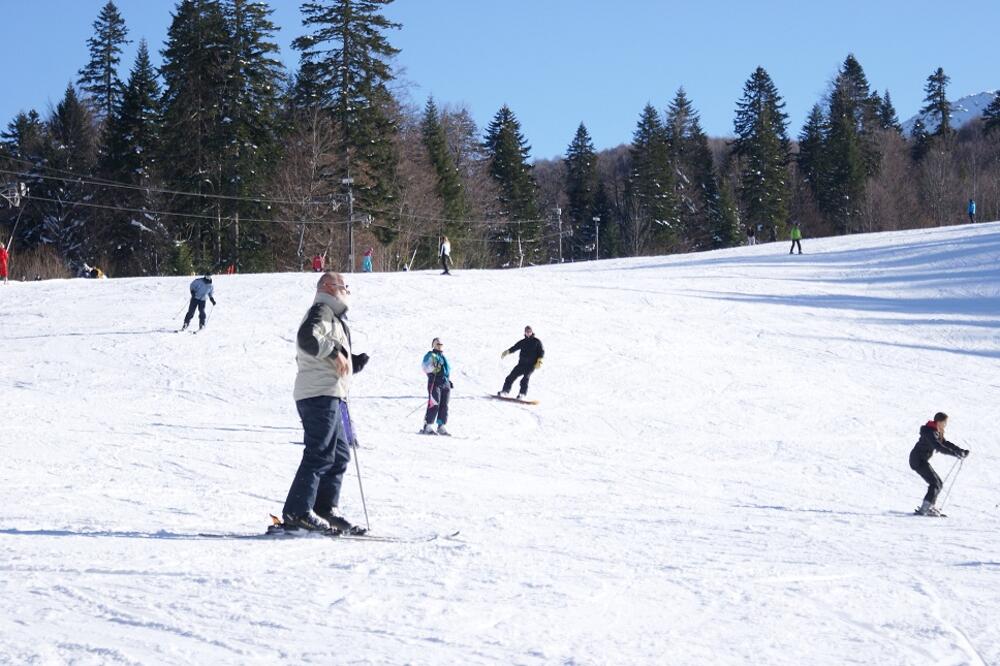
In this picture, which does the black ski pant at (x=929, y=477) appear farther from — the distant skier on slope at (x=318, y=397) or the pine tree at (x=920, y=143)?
the pine tree at (x=920, y=143)

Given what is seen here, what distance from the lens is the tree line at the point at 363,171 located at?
46938mm

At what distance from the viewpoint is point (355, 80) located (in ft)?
152

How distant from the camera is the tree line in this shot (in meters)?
46.9

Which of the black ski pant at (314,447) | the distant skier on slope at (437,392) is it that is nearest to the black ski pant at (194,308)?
the distant skier on slope at (437,392)

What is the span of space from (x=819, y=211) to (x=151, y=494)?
8211 centimetres

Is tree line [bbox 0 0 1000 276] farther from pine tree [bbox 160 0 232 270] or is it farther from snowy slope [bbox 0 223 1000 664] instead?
snowy slope [bbox 0 223 1000 664]

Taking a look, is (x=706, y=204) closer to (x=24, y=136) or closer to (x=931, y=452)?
(x=24, y=136)

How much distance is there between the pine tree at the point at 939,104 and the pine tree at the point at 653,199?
28.0 metres

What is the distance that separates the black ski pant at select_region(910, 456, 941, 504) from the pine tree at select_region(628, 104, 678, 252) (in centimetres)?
6821

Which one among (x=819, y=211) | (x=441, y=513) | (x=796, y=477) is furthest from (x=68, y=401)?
(x=819, y=211)

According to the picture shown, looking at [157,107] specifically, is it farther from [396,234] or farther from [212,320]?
[212,320]

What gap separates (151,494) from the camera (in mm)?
8055

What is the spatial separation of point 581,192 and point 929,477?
7667 centimetres

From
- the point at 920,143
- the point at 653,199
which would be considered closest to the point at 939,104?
the point at 920,143
